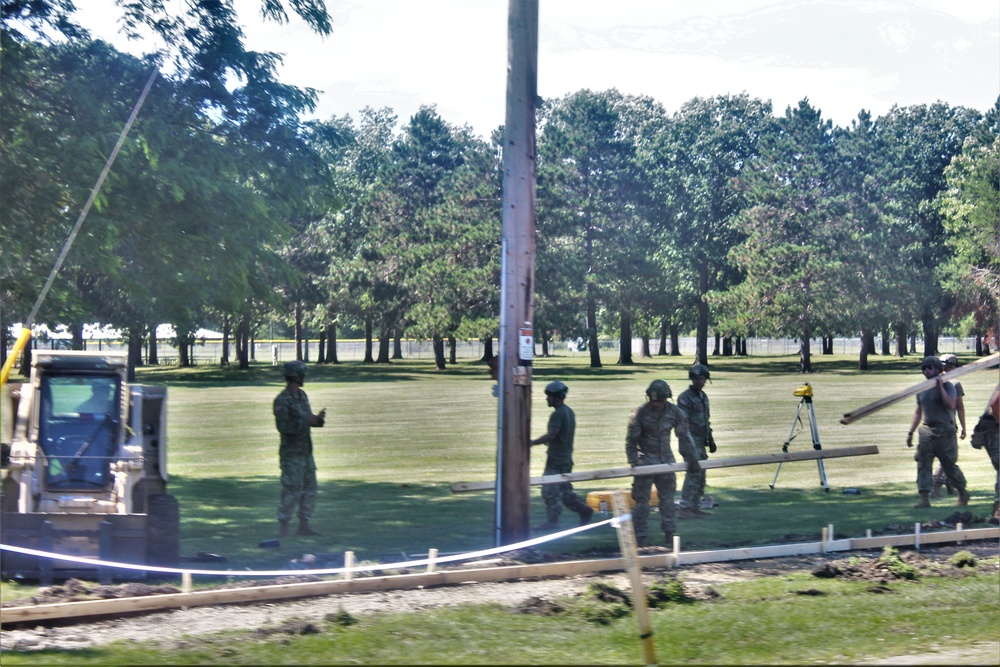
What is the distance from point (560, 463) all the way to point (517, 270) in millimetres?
3101

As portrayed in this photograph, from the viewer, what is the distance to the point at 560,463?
1386 cm

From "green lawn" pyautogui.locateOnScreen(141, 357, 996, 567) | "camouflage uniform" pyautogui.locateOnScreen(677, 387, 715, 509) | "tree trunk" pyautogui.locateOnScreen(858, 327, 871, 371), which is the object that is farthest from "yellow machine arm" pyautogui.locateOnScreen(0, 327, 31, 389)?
"tree trunk" pyautogui.locateOnScreen(858, 327, 871, 371)

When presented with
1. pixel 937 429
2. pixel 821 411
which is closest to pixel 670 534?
pixel 937 429

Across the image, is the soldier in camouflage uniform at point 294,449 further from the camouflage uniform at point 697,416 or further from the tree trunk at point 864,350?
the tree trunk at point 864,350

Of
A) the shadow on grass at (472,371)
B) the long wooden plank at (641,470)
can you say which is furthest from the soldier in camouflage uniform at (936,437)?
the shadow on grass at (472,371)

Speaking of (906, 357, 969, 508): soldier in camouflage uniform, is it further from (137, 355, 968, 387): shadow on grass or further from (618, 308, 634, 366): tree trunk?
(137, 355, 968, 387): shadow on grass

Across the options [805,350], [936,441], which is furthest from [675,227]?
[936,441]

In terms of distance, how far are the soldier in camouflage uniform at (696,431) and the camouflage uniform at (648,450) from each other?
1.89 m

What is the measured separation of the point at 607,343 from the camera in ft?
387

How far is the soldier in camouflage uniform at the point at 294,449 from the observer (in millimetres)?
12656

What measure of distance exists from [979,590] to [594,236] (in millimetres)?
43643

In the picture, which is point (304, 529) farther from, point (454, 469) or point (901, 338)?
point (901, 338)

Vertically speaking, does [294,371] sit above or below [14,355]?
below

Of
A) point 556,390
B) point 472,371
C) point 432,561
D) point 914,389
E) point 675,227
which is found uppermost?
point 675,227
